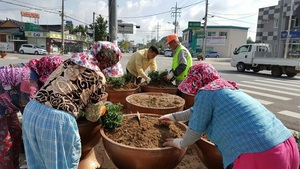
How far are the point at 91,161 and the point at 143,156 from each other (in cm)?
85

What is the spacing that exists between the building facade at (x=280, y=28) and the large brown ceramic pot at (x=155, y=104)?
67.8 ft

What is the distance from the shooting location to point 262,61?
13094 millimetres

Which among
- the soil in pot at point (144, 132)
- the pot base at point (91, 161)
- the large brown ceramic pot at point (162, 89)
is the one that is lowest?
the pot base at point (91, 161)

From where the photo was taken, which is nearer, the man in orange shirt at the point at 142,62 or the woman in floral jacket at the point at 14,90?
the woman in floral jacket at the point at 14,90

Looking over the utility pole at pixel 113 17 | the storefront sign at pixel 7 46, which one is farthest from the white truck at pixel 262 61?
the storefront sign at pixel 7 46

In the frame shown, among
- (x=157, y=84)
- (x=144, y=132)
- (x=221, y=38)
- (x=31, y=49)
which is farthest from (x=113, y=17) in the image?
(x=221, y=38)

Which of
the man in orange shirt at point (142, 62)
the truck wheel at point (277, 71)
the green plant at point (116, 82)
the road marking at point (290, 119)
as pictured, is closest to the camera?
the green plant at point (116, 82)

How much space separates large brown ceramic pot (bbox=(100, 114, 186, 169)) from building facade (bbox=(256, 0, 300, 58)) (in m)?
21.8

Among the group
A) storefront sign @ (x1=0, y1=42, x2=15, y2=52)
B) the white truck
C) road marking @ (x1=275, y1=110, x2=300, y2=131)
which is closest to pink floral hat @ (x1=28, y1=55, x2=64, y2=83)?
road marking @ (x1=275, y1=110, x2=300, y2=131)

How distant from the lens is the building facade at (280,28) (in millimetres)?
21000

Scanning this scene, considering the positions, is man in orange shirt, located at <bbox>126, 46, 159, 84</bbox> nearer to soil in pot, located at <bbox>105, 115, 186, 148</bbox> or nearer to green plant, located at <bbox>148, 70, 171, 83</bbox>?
green plant, located at <bbox>148, 70, 171, 83</bbox>

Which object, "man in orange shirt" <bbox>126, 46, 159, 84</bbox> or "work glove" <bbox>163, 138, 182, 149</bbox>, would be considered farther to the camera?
"man in orange shirt" <bbox>126, 46, 159, 84</bbox>

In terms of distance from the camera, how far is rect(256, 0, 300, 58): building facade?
21.0 m

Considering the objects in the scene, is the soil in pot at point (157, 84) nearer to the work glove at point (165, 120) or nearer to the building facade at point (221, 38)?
the work glove at point (165, 120)
